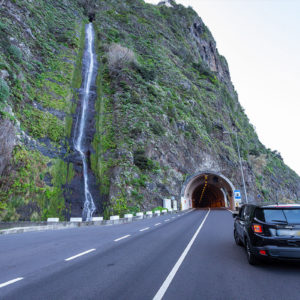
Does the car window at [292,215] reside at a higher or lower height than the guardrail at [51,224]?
higher

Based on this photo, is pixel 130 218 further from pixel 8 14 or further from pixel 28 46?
pixel 8 14

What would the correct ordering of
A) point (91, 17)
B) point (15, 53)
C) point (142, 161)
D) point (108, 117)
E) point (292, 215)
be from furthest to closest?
point (91, 17)
point (108, 117)
point (142, 161)
point (15, 53)
point (292, 215)

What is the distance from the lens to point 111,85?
41.1m

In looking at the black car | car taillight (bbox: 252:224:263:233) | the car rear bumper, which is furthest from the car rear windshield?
the car rear bumper

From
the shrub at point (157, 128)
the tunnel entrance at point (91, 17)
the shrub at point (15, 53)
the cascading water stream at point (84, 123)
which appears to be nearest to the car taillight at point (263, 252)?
the cascading water stream at point (84, 123)

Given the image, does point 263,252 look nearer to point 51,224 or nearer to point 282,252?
point 282,252

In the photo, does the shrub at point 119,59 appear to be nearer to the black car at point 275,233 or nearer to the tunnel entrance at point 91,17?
the tunnel entrance at point 91,17

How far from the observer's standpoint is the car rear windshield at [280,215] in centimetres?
476

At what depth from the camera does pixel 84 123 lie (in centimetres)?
3331

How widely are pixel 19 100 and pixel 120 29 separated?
4400 centimetres

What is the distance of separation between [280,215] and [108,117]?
3262cm

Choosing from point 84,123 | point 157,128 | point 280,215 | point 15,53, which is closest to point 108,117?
point 84,123

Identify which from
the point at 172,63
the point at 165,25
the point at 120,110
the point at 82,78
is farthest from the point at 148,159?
the point at 165,25

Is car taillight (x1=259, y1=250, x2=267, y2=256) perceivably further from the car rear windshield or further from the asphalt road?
the car rear windshield
